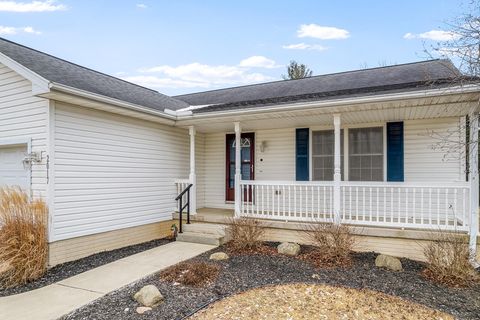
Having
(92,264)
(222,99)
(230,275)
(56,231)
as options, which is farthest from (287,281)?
(222,99)

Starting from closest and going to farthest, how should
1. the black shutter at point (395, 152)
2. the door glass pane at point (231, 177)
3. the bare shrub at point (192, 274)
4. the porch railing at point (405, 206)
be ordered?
the bare shrub at point (192, 274) → the porch railing at point (405, 206) → the black shutter at point (395, 152) → the door glass pane at point (231, 177)

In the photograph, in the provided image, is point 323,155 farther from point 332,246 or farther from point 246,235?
point 246,235

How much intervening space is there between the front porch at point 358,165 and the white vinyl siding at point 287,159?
0.8 inches

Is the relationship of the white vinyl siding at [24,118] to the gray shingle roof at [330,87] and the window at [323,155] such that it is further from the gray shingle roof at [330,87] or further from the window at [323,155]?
the window at [323,155]

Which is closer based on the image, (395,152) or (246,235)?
(246,235)

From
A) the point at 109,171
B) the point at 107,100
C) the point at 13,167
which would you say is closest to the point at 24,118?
the point at 13,167

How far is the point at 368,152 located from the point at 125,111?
5.58 meters

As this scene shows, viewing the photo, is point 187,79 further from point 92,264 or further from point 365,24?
point 92,264

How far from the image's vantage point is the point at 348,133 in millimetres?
7398

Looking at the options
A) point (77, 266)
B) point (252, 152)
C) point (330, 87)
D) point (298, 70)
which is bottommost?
point (77, 266)

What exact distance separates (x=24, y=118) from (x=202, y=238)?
4190 mm

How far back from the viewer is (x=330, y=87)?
820 centimetres

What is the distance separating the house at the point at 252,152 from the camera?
5.36 metres

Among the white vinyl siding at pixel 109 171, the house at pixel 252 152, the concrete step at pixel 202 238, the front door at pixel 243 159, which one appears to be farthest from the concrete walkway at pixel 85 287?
the front door at pixel 243 159
